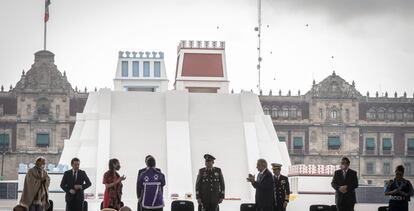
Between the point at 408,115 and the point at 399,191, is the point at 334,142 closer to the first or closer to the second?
the point at 408,115

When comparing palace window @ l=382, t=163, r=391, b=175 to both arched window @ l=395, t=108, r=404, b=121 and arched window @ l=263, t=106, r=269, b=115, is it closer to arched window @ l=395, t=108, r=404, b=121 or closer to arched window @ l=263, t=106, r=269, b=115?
arched window @ l=395, t=108, r=404, b=121

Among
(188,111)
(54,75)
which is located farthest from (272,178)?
(54,75)

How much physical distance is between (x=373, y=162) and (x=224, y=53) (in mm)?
38372

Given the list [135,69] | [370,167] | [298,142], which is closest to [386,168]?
[370,167]

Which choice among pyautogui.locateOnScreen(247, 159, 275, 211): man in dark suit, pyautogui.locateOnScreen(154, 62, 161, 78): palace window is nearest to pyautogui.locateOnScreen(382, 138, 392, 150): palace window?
pyautogui.locateOnScreen(154, 62, 161, 78): palace window

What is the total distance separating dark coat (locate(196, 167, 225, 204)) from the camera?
20250 millimetres

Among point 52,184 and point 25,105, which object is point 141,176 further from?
point 25,105

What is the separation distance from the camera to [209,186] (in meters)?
20.3

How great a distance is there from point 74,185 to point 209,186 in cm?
281

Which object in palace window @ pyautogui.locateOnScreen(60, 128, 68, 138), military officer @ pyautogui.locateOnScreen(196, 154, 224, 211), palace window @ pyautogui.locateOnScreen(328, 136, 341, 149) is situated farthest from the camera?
palace window @ pyautogui.locateOnScreen(328, 136, 341, 149)

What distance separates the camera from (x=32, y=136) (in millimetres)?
83750

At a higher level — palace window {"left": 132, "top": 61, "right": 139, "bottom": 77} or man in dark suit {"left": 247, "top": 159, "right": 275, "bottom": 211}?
palace window {"left": 132, "top": 61, "right": 139, "bottom": 77}

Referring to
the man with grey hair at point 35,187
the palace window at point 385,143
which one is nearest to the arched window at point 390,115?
the palace window at point 385,143

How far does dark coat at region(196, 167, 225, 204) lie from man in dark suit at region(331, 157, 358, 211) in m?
2.34
